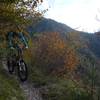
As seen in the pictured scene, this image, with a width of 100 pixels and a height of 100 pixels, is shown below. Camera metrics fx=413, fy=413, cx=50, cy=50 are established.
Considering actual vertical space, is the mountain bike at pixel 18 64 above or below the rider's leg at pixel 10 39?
below

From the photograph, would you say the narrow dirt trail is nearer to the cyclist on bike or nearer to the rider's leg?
the cyclist on bike

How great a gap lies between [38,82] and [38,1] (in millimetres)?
3175

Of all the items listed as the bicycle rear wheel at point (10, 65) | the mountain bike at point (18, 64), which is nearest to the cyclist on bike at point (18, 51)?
the mountain bike at point (18, 64)

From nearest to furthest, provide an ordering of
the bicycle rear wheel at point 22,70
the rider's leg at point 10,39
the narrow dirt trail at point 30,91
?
the narrow dirt trail at point 30,91, the rider's leg at point 10,39, the bicycle rear wheel at point 22,70

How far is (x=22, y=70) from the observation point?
13781mm

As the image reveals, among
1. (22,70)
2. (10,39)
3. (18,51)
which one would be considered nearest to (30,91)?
(22,70)

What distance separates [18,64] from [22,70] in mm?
241

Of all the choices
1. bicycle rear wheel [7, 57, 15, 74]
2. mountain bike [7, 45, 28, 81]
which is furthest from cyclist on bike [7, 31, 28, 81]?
bicycle rear wheel [7, 57, 15, 74]

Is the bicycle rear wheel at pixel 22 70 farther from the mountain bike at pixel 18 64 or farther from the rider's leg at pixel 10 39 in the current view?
the rider's leg at pixel 10 39

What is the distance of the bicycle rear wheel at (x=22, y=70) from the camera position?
1371cm

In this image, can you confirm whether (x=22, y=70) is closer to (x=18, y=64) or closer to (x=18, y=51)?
(x=18, y=64)

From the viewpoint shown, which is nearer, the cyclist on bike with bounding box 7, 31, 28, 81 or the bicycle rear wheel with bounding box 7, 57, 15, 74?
the cyclist on bike with bounding box 7, 31, 28, 81

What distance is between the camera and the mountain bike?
13.7m

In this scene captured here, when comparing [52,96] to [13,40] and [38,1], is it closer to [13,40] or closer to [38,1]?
[13,40]
